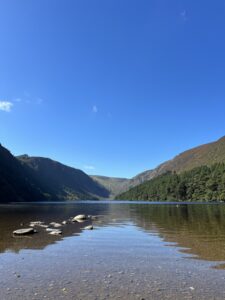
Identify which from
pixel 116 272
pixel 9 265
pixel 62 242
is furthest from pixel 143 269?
pixel 62 242

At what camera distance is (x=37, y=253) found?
24.3m

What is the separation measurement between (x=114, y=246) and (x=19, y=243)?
850 cm

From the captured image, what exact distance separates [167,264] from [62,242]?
12.9 metres

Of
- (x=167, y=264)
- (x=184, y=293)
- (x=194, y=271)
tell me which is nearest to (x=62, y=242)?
(x=167, y=264)

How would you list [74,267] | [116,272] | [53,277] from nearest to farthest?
[53,277] < [116,272] < [74,267]

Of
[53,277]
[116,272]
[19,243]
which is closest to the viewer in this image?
[53,277]

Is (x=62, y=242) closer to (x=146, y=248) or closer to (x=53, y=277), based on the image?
(x=146, y=248)

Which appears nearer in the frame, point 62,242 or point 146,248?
point 146,248

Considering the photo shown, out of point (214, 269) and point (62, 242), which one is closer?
point (214, 269)

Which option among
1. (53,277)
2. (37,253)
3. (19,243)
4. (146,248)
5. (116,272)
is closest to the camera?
(53,277)

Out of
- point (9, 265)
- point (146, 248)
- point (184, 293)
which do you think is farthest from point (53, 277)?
point (146, 248)

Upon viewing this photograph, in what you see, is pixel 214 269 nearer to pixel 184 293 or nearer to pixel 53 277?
pixel 184 293

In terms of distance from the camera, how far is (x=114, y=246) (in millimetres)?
28562

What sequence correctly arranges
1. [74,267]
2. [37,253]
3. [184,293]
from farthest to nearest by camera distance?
[37,253] → [74,267] → [184,293]
